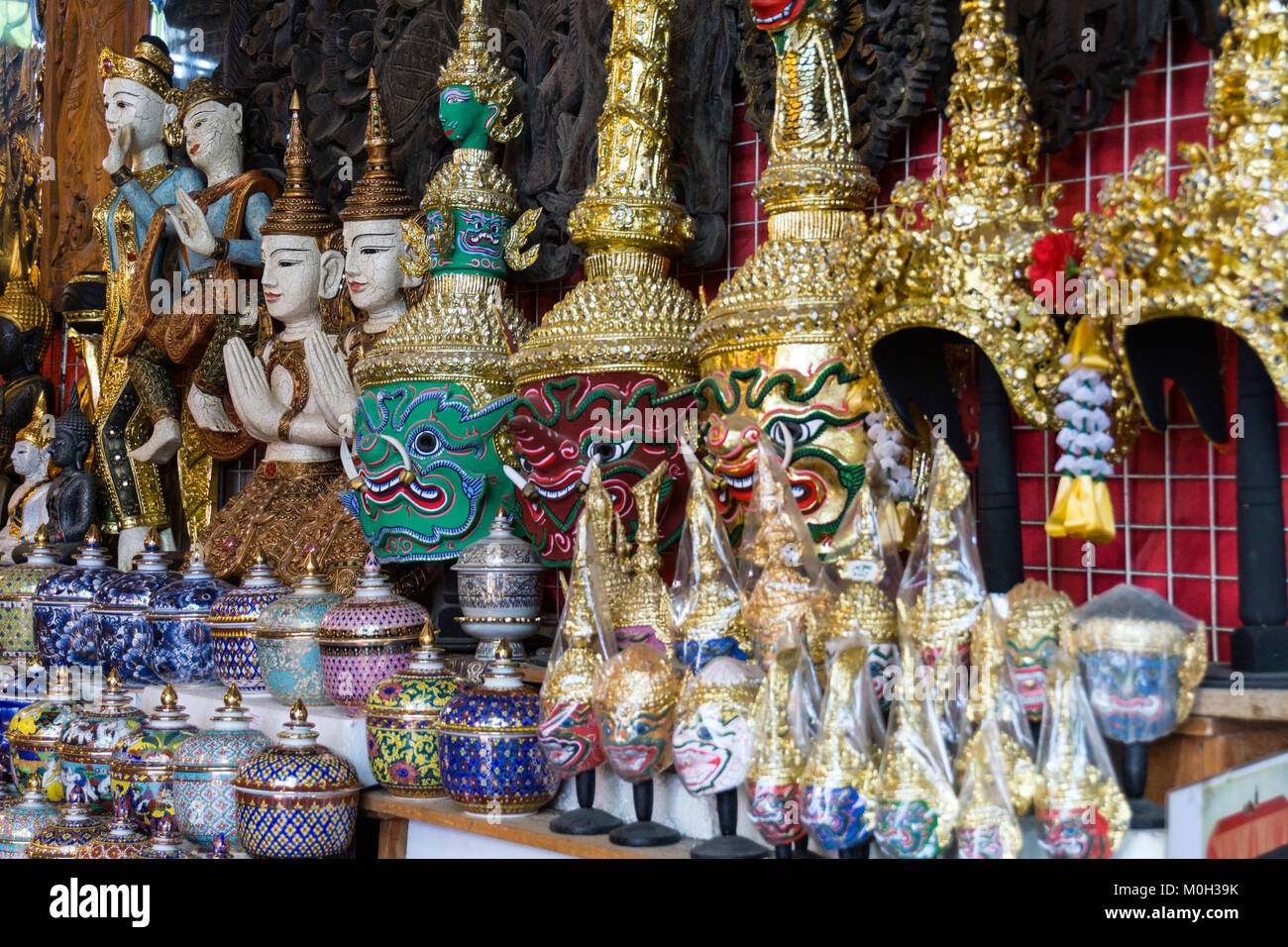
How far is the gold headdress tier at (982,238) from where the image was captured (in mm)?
1556

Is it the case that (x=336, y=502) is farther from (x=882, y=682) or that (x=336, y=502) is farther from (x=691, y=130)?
(x=882, y=682)

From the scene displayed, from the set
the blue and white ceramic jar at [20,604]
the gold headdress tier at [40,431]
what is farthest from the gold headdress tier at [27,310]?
the blue and white ceramic jar at [20,604]

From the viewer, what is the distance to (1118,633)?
4.53ft

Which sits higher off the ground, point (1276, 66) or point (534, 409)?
point (1276, 66)

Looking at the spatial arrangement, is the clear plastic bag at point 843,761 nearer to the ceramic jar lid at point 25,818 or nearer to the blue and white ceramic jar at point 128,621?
the ceramic jar lid at point 25,818

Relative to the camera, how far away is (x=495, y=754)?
185 cm

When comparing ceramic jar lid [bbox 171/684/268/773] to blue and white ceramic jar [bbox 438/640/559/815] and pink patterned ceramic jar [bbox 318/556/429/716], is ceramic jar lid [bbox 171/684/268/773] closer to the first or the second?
pink patterned ceramic jar [bbox 318/556/429/716]

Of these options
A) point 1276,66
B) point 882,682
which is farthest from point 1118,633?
point 1276,66

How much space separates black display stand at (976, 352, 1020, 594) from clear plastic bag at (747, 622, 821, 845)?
0.95 ft

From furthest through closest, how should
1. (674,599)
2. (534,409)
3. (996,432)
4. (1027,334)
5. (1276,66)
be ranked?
1. (534,409)
2. (674,599)
3. (996,432)
4. (1027,334)
5. (1276,66)

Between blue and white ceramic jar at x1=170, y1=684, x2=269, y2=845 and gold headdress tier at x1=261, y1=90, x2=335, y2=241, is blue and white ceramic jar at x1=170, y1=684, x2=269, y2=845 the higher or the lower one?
the lower one

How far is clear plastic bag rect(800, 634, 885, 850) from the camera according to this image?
142 centimetres

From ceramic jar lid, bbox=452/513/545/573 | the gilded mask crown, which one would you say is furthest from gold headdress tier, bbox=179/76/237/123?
the gilded mask crown

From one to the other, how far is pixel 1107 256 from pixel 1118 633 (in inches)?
15.2
